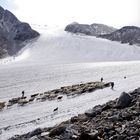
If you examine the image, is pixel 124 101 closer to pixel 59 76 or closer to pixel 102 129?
pixel 102 129

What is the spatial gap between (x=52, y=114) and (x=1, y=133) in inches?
304

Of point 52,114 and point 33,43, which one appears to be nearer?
point 52,114

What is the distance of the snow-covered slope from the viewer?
3806 cm

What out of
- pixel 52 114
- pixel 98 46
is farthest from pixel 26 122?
pixel 98 46

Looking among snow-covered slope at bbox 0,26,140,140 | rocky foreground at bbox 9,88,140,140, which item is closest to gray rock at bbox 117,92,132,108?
rocky foreground at bbox 9,88,140,140

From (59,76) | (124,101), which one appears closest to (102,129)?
(124,101)

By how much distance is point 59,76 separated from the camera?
87.7 metres

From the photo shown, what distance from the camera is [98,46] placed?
17112cm

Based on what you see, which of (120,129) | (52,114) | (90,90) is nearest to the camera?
(120,129)

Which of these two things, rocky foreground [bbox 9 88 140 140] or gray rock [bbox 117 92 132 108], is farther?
gray rock [bbox 117 92 132 108]

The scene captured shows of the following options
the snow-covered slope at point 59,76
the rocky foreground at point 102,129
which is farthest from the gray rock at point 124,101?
the snow-covered slope at point 59,76

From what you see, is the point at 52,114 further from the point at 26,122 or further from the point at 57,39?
the point at 57,39

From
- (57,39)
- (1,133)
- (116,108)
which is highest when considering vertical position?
(57,39)

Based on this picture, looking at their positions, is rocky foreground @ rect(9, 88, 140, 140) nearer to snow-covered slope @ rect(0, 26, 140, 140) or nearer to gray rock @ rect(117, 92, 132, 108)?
gray rock @ rect(117, 92, 132, 108)
